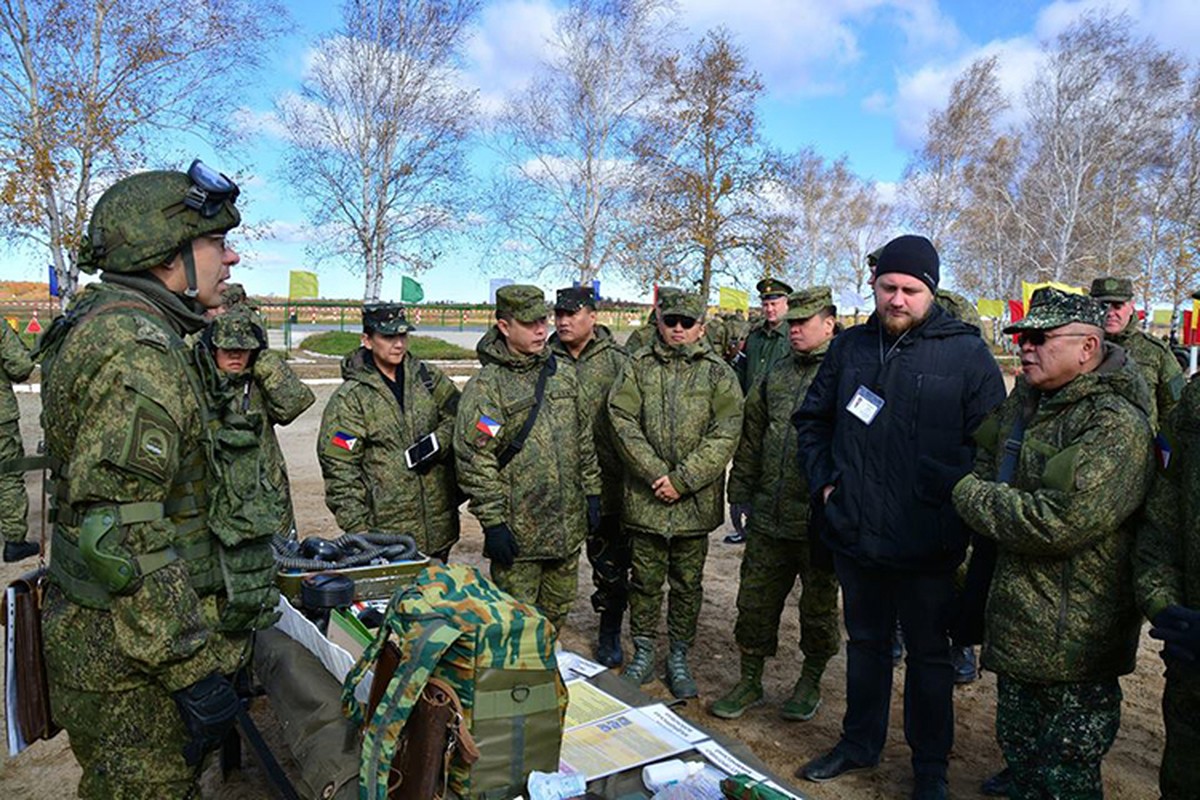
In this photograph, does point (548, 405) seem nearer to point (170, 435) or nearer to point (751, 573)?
point (751, 573)

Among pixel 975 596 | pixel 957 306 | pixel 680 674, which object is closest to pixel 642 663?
pixel 680 674

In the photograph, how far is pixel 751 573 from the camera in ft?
13.6

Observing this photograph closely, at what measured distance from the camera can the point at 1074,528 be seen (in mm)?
2465

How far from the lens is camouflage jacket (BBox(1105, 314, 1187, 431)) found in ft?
18.5

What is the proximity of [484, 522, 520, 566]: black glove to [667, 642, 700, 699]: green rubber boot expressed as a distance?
1.15 meters

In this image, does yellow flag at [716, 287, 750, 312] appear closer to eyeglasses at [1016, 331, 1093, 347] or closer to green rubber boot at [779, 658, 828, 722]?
green rubber boot at [779, 658, 828, 722]

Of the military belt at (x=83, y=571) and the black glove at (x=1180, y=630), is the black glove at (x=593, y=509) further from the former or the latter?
the black glove at (x=1180, y=630)

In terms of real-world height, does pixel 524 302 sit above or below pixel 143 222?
below

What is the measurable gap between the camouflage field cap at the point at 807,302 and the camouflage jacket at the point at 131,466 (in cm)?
292

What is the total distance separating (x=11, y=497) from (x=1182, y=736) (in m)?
5.90

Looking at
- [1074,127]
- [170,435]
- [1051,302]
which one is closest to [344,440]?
[170,435]

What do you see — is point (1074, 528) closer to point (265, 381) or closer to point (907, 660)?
point (907, 660)

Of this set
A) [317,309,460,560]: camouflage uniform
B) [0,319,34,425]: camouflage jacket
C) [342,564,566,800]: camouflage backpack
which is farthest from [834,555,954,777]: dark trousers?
[0,319,34,425]: camouflage jacket

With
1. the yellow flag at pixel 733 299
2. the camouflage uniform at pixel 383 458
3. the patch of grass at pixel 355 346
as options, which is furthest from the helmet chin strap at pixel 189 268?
the patch of grass at pixel 355 346
